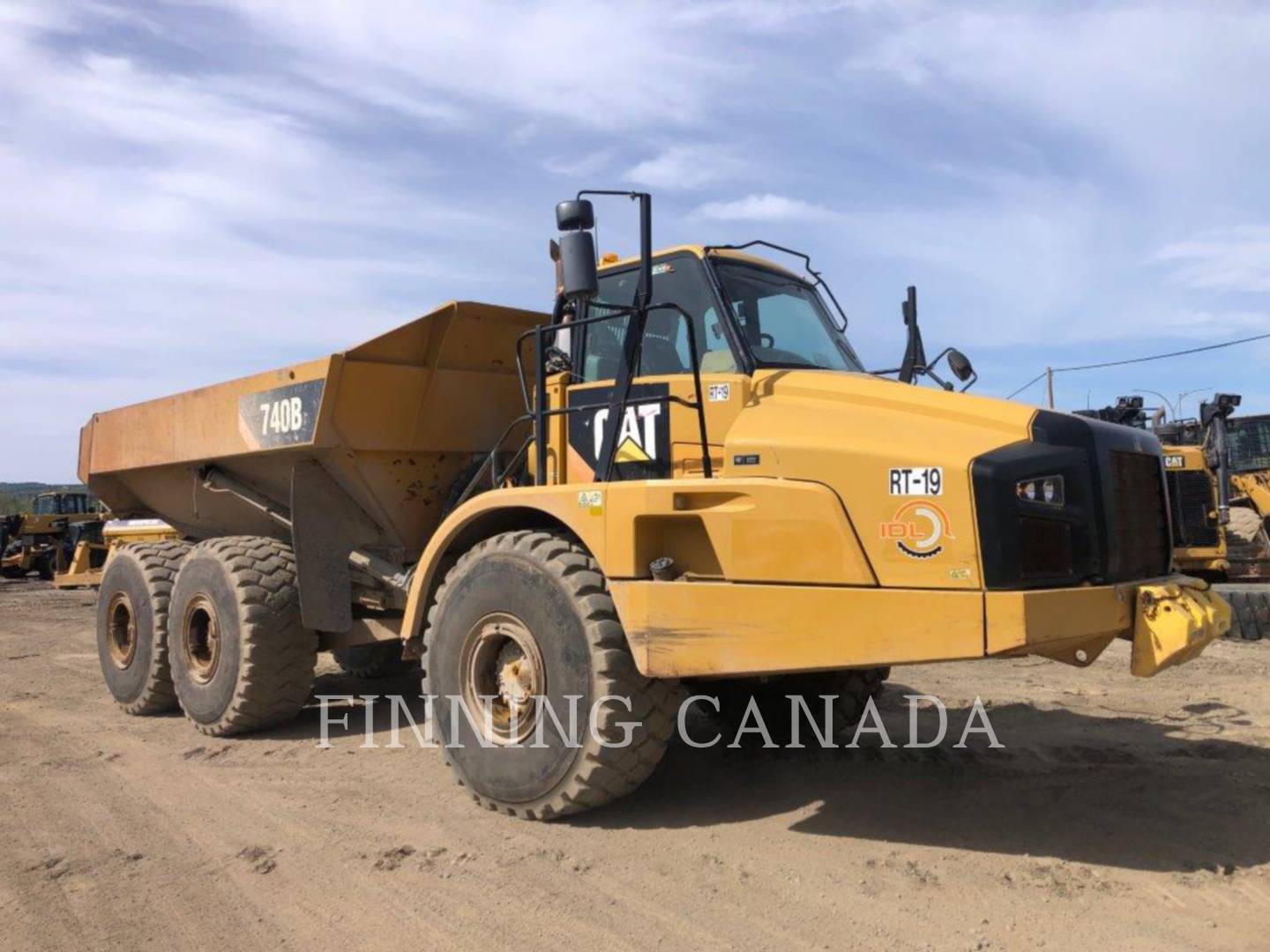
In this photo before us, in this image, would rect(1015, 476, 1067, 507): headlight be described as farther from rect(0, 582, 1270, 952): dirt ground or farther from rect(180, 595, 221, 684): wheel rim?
rect(180, 595, 221, 684): wheel rim

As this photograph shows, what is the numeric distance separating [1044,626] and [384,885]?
8.59ft

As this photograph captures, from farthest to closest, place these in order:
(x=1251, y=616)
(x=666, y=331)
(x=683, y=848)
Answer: (x=1251, y=616), (x=666, y=331), (x=683, y=848)

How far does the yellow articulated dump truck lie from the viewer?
387 cm

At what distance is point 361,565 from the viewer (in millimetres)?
6676

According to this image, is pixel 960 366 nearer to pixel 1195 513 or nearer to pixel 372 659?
pixel 372 659

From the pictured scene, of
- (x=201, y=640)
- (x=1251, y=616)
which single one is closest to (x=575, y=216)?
(x=201, y=640)

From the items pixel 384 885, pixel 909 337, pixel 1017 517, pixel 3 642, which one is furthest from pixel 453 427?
pixel 3 642

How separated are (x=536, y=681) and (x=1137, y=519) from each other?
8.79 feet

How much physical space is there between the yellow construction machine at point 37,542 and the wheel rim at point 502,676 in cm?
2707

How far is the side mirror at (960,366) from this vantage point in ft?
17.5

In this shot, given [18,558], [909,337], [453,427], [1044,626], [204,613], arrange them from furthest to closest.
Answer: [18,558] → [204,613] → [453,427] → [909,337] → [1044,626]

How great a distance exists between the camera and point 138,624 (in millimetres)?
7742

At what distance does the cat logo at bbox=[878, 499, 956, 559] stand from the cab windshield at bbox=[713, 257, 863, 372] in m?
1.20

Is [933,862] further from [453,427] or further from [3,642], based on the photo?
[3,642]
